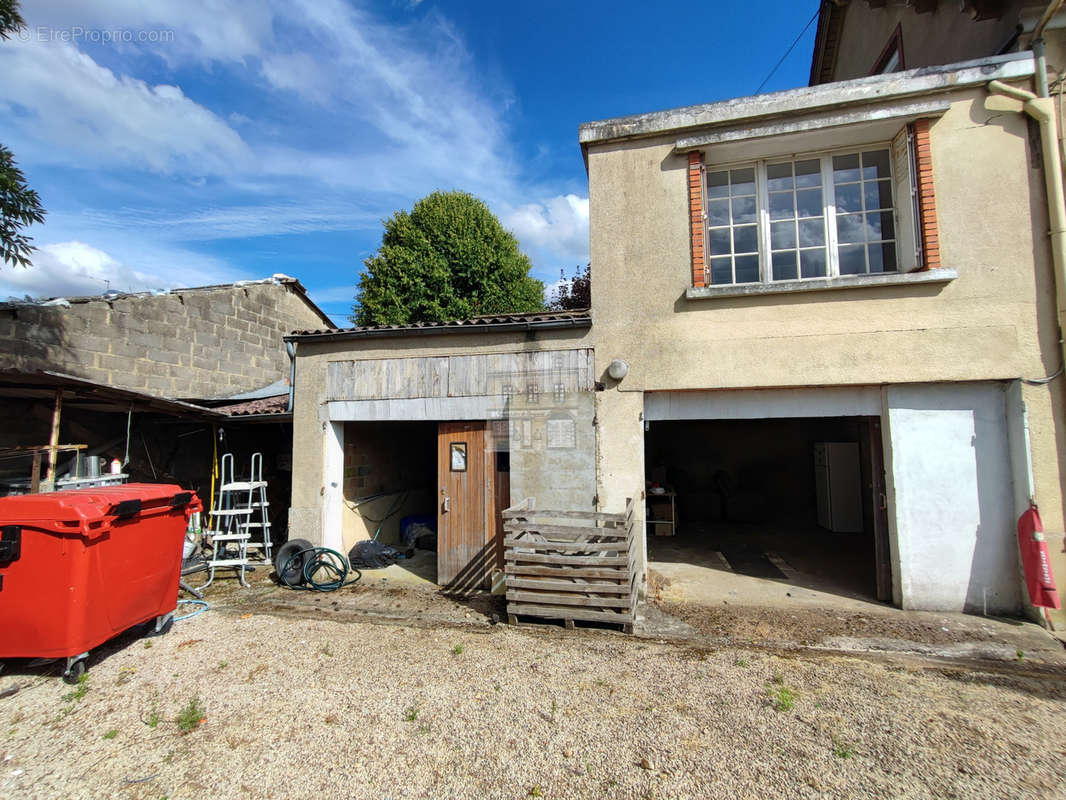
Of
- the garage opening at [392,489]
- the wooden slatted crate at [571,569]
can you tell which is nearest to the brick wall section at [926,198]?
the wooden slatted crate at [571,569]

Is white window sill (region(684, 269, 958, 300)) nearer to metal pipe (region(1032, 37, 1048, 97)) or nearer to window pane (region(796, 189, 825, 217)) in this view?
window pane (region(796, 189, 825, 217))

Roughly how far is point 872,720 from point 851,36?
11.3 m

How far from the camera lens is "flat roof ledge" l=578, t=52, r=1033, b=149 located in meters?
5.35

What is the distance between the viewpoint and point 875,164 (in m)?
6.02

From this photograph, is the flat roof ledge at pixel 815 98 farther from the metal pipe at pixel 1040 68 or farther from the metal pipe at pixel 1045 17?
the metal pipe at pixel 1045 17

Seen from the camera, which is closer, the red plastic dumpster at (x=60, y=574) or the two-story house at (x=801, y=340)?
the red plastic dumpster at (x=60, y=574)

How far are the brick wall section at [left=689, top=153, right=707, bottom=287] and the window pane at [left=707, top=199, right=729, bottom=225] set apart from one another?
32 centimetres

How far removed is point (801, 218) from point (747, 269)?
2.87 ft

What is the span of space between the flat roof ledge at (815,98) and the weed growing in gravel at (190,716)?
7128mm

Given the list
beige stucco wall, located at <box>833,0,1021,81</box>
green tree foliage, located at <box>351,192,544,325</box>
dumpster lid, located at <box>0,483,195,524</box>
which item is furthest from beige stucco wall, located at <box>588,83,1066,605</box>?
green tree foliage, located at <box>351,192,544,325</box>

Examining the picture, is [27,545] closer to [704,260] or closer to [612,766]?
[612,766]

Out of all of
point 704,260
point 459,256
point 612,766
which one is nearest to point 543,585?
point 612,766

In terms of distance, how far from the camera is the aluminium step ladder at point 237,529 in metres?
6.91

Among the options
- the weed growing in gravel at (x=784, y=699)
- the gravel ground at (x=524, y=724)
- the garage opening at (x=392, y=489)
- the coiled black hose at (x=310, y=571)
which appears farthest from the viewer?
the garage opening at (x=392, y=489)
